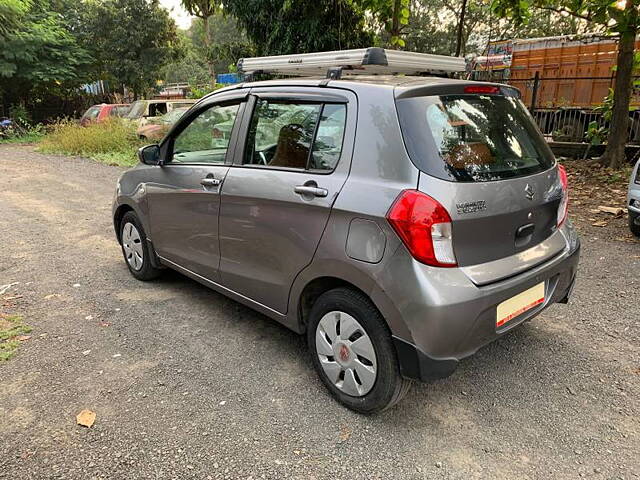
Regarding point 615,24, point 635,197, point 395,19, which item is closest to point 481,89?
point 635,197

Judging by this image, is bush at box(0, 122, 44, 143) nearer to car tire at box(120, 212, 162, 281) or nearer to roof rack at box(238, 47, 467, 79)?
car tire at box(120, 212, 162, 281)

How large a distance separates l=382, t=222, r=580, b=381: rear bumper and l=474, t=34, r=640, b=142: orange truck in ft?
33.0

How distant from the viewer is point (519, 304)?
2.56m

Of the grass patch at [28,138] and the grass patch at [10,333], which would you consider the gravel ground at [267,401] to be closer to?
the grass patch at [10,333]

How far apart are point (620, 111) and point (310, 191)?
27.2ft

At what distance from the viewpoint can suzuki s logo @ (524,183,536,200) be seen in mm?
2580

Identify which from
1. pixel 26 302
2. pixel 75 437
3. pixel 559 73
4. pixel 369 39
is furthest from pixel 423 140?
pixel 559 73

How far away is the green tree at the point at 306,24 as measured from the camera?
11336 millimetres

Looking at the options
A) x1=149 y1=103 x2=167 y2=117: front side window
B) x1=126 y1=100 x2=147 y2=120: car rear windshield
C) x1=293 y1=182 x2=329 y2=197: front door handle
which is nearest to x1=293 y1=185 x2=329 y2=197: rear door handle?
x1=293 y1=182 x2=329 y2=197: front door handle

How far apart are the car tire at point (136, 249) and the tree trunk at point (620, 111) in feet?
27.1

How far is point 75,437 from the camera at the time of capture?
2.51 metres

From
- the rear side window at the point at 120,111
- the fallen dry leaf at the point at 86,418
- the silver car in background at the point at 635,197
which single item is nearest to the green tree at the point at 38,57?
the rear side window at the point at 120,111

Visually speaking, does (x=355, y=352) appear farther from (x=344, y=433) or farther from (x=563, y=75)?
(x=563, y=75)

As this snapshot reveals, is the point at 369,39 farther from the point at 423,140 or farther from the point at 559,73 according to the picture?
the point at 423,140
